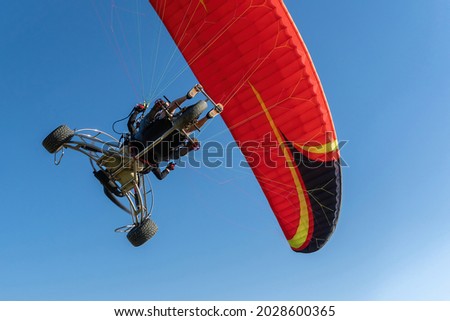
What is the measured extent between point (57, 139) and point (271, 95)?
13.0 feet

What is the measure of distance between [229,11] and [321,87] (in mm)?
2124

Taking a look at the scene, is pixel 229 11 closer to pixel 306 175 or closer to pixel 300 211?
pixel 306 175

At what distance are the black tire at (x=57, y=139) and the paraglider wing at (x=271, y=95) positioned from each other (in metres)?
2.71

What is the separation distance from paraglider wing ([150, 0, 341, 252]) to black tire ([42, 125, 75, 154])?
271 centimetres

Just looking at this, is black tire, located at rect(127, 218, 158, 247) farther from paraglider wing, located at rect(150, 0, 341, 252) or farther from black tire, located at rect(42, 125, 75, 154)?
paraglider wing, located at rect(150, 0, 341, 252)

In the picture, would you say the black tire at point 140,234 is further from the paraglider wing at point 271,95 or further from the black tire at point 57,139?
the paraglider wing at point 271,95

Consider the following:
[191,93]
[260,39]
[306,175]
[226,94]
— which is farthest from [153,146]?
[306,175]

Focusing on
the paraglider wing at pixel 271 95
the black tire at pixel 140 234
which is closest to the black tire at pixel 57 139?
the black tire at pixel 140 234

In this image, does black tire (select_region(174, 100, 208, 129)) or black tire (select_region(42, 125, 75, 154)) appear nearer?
black tire (select_region(174, 100, 208, 129))

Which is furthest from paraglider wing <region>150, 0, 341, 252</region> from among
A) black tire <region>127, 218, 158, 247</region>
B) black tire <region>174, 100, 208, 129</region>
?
black tire <region>127, 218, 158, 247</region>

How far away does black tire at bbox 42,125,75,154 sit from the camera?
8.48m

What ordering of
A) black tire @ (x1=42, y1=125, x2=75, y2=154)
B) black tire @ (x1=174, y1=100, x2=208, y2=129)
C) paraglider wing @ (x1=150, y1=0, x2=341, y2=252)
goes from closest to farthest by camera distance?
black tire @ (x1=174, y1=100, x2=208, y2=129) < black tire @ (x1=42, y1=125, x2=75, y2=154) < paraglider wing @ (x1=150, y1=0, x2=341, y2=252)

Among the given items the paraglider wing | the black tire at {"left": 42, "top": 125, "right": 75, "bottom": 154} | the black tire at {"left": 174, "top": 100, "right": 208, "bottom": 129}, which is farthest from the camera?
the paraglider wing

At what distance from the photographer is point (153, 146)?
834cm
